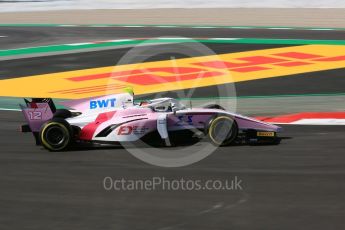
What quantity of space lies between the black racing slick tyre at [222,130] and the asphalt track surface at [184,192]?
0.53 feet

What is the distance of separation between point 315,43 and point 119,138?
1480cm

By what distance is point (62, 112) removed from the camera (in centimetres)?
1105

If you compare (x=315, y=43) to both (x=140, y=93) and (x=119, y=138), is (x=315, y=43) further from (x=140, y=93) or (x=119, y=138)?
(x=119, y=138)

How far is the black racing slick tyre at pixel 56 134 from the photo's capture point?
33.8ft

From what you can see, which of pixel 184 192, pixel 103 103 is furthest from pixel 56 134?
pixel 184 192

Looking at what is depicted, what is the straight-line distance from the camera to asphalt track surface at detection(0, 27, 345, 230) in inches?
281

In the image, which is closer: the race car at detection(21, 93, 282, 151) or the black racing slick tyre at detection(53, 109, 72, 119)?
the race car at detection(21, 93, 282, 151)

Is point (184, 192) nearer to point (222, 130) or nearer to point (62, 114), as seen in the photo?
point (222, 130)

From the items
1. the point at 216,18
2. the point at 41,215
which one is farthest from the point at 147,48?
the point at 41,215

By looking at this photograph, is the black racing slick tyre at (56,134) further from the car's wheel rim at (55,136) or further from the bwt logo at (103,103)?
the bwt logo at (103,103)

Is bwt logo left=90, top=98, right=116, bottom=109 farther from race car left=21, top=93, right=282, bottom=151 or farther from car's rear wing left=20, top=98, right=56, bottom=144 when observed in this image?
car's rear wing left=20, top=98, right=56, bottom=144

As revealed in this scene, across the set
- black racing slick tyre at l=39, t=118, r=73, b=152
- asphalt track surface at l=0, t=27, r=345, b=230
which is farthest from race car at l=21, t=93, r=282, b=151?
asphalt track surface at l=0, t=27, r=345, b=230

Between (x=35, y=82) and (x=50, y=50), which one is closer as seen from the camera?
(x=35, y=82)

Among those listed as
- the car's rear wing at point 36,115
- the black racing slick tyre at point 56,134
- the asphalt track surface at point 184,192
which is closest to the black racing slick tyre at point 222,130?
the asphalt track surface at point 184,192
